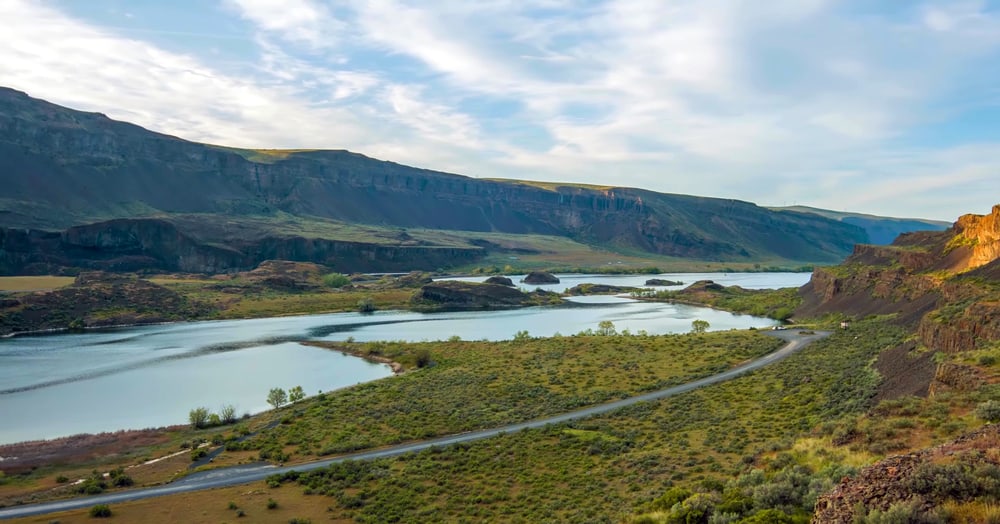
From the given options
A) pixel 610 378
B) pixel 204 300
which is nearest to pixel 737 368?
pixel 610 378

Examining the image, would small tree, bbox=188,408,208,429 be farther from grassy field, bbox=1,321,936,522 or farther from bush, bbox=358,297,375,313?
Result: bush, bbox=358,297,375,313

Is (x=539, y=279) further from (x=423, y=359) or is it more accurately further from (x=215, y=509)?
(x=215, y=509)

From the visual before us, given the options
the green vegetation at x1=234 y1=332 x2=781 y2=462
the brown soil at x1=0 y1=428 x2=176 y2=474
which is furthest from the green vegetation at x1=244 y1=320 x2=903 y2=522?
the brown soil at x1=0 y1=428 x2=176 y2=474

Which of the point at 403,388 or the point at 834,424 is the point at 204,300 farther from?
the point at 834,424

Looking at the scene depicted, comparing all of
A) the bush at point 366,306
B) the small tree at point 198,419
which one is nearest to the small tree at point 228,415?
the small tree at point 198,419

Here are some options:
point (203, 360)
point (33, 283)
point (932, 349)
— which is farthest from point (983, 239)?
point (33, 283)

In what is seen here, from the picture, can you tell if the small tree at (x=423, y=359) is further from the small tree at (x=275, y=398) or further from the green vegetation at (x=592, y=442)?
the small tree at (x=275, y=398)

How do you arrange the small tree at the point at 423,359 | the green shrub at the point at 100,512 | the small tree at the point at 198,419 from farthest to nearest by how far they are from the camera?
the small tree at the point at 423,359
the small tree at the point at 198,419
the green shrub at the point at 100,512
